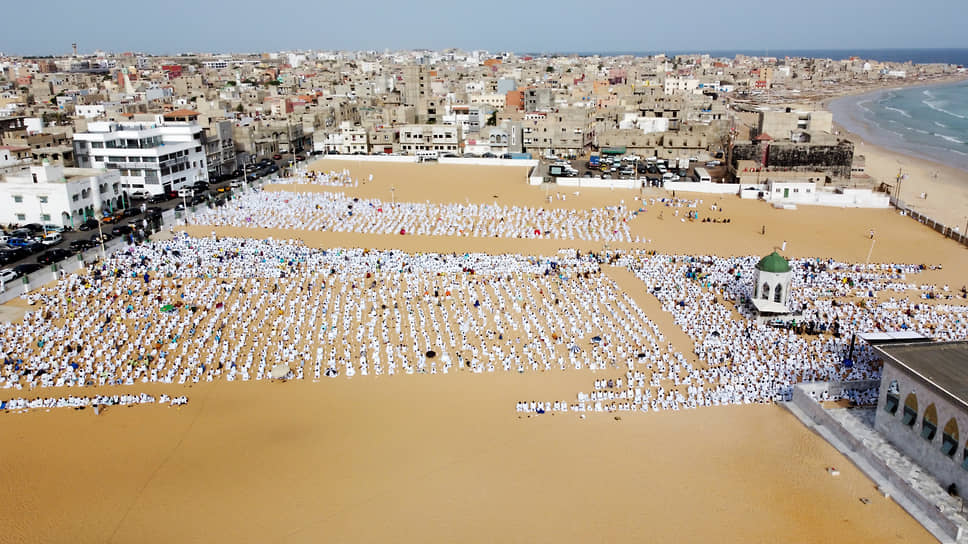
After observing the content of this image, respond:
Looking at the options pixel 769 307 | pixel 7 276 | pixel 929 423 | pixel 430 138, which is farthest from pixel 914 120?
pixel 7 276

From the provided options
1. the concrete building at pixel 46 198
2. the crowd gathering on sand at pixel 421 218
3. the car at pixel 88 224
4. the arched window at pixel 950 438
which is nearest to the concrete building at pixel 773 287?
the arched window at pixel 950 438

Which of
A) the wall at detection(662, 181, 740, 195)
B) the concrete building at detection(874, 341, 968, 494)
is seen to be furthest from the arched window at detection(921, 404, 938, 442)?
the wall at detection(662, 181, 740, 195)

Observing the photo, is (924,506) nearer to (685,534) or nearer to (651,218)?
(685,534)

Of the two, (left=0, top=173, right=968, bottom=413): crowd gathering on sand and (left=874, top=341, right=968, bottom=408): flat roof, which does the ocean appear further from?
(left=874, top=341, right=968, bottom=408): flat roof

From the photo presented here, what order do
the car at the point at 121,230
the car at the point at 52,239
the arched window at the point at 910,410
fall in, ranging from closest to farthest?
1. the arched window at the point at 910,410
2. the car at the point at 52,239
3. the car at the point at 121,230

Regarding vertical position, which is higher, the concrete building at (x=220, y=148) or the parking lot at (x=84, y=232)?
the concrete building at (x=220, y=148)

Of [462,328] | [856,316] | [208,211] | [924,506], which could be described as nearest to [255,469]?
[462,328]

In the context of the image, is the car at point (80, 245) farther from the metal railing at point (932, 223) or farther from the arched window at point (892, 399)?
the metal railing at point (932, 223)
